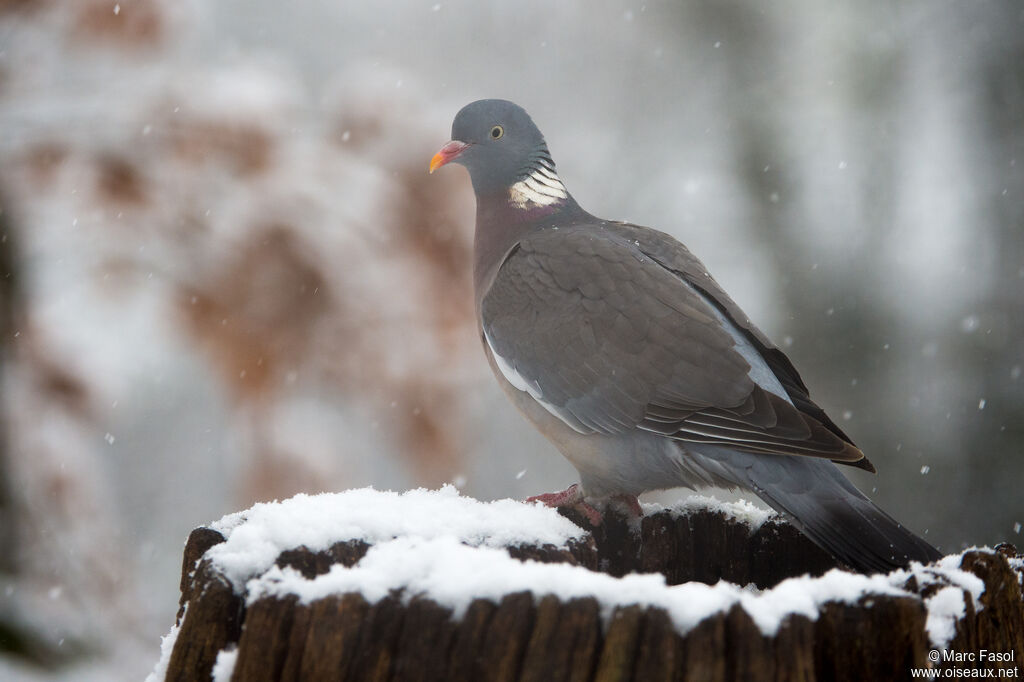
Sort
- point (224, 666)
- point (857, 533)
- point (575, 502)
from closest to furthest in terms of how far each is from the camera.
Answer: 1. point (224, 666)
2. point (857, 533)
3. point (575, 502)

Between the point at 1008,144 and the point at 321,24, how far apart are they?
17.5ft

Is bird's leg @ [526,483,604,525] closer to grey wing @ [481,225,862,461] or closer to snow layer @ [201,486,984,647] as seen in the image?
grey wing @ [481,225,862,461]

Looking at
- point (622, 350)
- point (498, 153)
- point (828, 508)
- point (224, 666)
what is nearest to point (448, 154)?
point (498, 153)

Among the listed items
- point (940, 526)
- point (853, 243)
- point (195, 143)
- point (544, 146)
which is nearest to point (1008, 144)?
point (853, 243)

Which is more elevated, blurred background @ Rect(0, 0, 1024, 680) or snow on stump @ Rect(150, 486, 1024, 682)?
blurred background @ Rect(0, 0, 1024, 680)

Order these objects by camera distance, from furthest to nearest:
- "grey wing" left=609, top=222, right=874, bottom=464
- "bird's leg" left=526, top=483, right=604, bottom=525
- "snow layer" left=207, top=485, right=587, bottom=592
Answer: "grey wing" left=609, top=222, right=874, bottom=464, "bird's leg" left=526, top=483, right=604, bottom=525, "snow layer" left=207, top=485, right=587, bottom=592

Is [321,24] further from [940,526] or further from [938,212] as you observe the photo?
[940,526]

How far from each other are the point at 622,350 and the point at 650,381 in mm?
151

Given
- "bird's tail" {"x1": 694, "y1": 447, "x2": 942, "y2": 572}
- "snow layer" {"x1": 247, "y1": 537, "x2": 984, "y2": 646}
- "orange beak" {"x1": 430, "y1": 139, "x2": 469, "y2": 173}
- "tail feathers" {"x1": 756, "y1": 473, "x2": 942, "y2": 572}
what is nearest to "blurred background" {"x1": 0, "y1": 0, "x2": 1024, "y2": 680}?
"orange beak" {"x1": 430, "y1": 139, "x2": 469, "y2": 173}

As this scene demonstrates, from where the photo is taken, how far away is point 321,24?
7.68 metres

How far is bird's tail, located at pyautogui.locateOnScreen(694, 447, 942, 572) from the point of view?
2.05 meters

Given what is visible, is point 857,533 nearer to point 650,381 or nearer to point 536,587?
point 650,381

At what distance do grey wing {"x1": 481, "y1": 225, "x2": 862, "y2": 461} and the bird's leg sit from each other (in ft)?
0.75

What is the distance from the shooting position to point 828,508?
222cm
